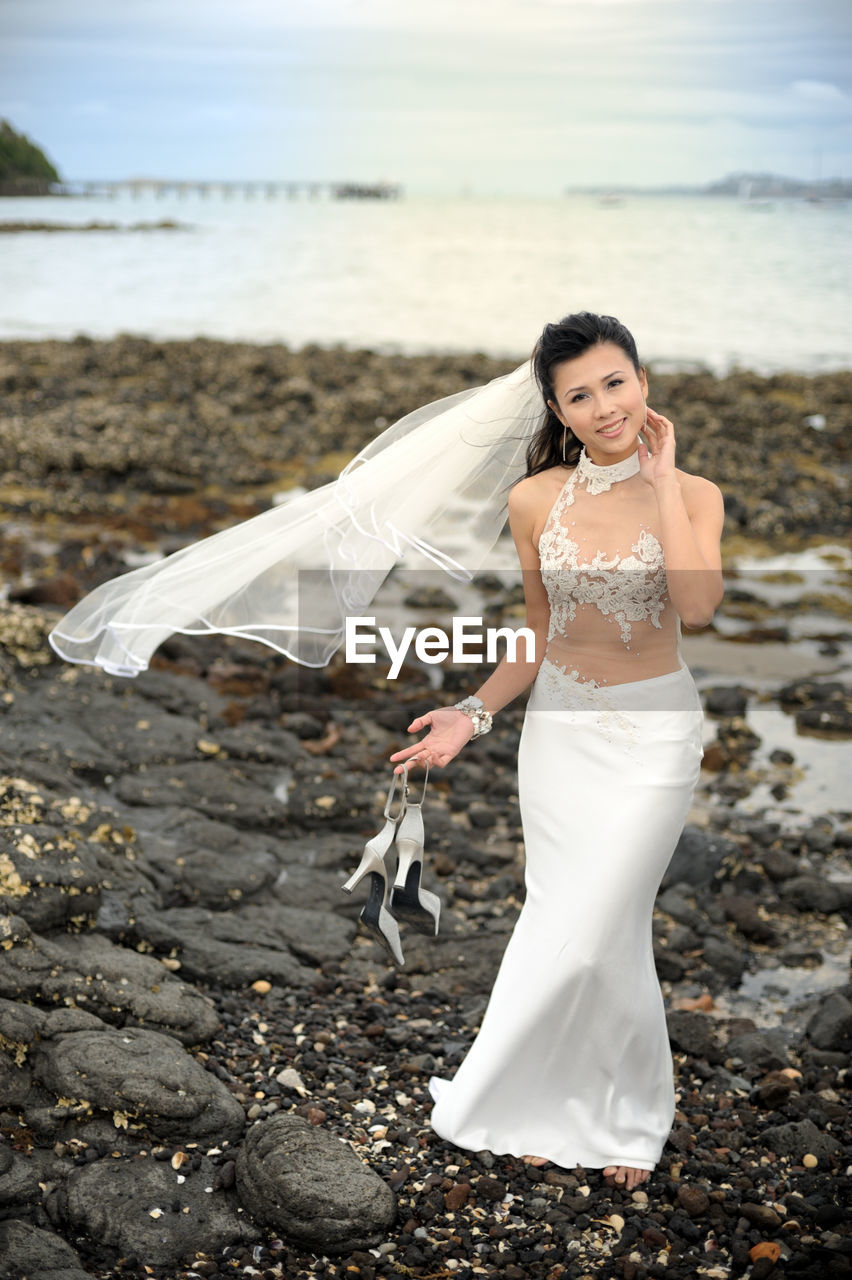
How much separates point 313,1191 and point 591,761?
1.55m

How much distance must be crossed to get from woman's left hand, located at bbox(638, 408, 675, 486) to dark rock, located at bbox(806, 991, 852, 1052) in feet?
8.64

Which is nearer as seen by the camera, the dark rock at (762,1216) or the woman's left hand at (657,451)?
the woman's left hand at (657,451)

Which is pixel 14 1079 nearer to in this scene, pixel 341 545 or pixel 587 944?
pixel 587 944

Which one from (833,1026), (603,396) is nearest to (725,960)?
(833,1026)

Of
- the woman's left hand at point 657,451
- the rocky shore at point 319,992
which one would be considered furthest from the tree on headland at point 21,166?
the woman's left hand at point 657,451

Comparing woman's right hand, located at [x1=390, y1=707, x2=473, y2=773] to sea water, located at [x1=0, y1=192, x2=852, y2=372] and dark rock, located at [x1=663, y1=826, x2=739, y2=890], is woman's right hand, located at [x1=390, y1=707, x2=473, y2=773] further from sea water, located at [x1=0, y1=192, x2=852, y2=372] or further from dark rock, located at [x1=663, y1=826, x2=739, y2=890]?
sea water, located at [x1=0, y1=192, x2=852, y2=372]

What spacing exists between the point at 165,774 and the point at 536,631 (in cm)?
364

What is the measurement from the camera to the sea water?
3369cm

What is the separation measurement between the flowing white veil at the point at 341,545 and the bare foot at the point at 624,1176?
6.69 ft

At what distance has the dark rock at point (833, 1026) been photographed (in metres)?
4.91

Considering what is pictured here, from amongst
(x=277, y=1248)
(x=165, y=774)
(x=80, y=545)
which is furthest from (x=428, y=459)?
(x=80, y=545)

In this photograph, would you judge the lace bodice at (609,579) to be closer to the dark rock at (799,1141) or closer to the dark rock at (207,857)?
the dark rock at (799,1141)

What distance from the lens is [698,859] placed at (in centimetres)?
635

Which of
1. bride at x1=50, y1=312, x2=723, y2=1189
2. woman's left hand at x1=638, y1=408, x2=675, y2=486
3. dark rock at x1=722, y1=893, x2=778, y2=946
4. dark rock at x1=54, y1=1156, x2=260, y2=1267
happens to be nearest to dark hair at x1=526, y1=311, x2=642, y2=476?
bride at x1=50, y1=312, x2=723, y2=1189
